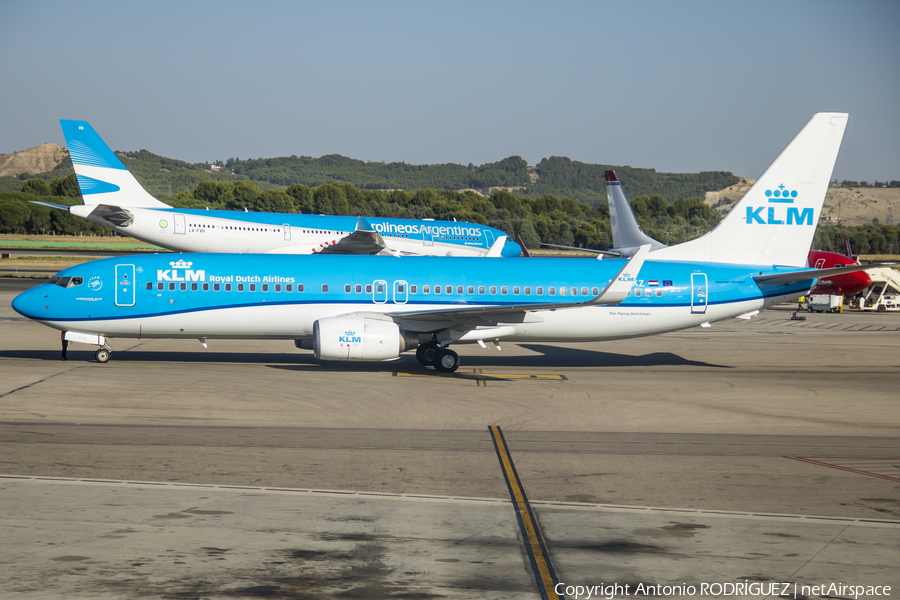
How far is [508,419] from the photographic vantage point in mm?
20203

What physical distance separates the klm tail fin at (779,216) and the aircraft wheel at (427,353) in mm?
10008

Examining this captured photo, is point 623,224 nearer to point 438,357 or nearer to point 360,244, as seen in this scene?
point 360,244

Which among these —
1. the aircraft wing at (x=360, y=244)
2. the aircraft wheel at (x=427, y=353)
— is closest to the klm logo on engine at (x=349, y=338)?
the aircraft wheel at (x=427, y=353)

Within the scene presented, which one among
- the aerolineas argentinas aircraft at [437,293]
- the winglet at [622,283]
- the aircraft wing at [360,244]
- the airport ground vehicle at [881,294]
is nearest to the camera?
the winglet at [622,283]

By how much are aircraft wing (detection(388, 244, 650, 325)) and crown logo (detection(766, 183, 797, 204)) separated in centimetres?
819

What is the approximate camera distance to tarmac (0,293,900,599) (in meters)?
10.1

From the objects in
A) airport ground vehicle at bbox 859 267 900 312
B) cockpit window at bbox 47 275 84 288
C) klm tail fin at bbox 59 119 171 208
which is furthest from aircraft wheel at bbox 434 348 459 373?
airport ground vehicle at bbox 859 267 900 312

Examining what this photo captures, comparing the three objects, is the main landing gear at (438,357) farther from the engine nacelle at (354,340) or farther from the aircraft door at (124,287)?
the aircraft door at (124,287)

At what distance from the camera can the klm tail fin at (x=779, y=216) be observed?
2931 cm

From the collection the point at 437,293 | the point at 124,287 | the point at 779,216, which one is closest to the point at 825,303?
the point at 779,216

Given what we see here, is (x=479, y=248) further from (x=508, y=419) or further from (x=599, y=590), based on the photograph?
(x=599, y=590)

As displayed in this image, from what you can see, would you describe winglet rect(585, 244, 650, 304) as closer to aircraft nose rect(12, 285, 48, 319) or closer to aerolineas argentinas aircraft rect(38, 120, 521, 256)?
aircraft nose rect(12, 285, 48, 319)

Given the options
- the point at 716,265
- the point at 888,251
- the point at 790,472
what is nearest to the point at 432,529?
the point at 790,472

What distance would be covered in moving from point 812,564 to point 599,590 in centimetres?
334
